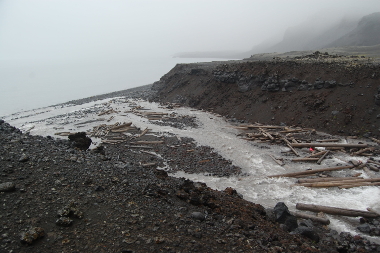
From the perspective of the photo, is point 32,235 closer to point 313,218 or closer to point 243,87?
point 313,218

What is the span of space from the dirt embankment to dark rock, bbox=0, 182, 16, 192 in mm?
20222

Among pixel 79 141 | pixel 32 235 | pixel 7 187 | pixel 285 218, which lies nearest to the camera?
pixel 32 235

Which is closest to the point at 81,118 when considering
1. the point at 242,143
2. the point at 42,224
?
the point at 242,143

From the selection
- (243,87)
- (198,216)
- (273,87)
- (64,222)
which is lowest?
(198,216)

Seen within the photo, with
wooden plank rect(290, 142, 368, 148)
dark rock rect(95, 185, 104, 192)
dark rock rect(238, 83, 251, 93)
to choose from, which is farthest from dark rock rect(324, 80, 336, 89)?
dark rock rect(95, 185, 104, 192)

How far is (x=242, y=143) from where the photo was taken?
18609 millimetres

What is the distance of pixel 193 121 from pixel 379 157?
51.4ft

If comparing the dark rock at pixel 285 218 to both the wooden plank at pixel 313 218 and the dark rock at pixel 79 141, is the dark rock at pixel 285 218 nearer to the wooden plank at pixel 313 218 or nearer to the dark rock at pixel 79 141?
the wooden plank at pixel 313 218

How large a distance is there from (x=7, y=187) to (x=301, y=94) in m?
23.3

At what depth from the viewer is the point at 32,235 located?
530 cm

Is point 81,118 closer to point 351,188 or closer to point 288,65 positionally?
point 288,65

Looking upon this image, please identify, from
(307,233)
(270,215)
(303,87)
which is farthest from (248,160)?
(303,87)

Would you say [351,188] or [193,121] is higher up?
[193,121]

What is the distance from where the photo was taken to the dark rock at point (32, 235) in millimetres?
5184
